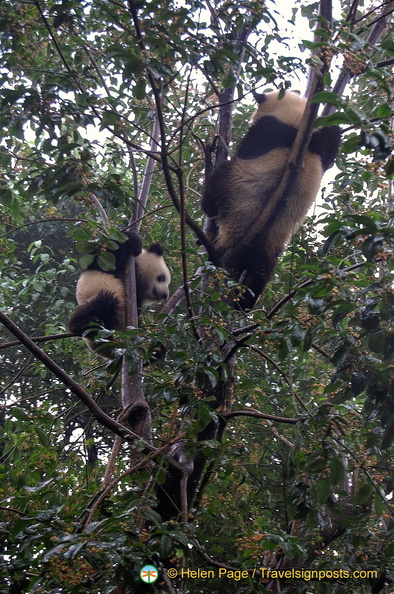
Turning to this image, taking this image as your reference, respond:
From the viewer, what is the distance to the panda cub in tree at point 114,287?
4.28m

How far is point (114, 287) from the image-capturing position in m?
4.63

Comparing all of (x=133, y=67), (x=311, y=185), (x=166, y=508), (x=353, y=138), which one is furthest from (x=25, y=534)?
(x=311, y=185)

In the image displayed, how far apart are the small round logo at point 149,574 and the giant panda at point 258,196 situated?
6.38 ft

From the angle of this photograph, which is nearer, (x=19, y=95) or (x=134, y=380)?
(x=19, y=95)

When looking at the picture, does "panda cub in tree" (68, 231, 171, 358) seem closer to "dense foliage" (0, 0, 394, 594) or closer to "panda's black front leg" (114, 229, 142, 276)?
"panda's black front leg" (114, 229, 142, 276)

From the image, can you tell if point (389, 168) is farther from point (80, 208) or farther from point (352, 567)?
point (80, 208)

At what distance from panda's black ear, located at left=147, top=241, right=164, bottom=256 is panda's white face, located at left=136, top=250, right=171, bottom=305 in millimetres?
48

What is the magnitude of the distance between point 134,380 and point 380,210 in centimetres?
211

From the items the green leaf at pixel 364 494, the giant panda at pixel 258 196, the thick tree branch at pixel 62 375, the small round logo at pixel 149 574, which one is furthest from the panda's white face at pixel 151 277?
the small round logo at pixel 149 574

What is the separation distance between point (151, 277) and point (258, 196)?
193 centimetres

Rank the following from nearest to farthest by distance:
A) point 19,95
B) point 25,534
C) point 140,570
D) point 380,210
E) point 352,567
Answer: point 140,570, point 25,534, point 352,567, point 19,95, point 380,210

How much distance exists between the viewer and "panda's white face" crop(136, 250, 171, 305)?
17.6 feet

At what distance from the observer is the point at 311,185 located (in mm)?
3951

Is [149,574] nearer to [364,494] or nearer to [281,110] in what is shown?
[364,494]
